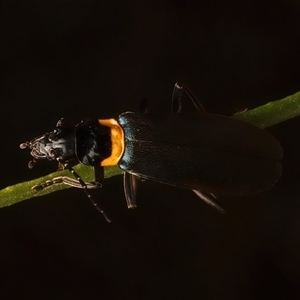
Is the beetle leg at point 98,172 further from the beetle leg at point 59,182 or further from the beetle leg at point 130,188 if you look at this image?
the beetle leg at point 130,188

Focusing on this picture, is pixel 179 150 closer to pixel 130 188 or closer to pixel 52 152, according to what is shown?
pixel 130 188

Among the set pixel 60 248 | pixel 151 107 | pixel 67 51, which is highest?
pixel 67 51

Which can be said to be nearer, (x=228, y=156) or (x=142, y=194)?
(x=228, y=156)

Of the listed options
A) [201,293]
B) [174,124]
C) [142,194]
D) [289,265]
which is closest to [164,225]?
[142,194]

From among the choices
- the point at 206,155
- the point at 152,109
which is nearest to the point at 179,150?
the point at 206,155

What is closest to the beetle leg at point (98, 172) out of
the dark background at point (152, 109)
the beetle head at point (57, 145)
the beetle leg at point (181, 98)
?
the beetle head at point (57, 145)

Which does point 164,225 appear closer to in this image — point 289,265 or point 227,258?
point 227,258

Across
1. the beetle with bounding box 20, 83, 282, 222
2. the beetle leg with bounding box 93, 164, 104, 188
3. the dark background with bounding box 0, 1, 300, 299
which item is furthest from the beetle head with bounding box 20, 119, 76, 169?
the dark background with bounding box 0, 1, 300, 299

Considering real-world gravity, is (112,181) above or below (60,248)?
above
